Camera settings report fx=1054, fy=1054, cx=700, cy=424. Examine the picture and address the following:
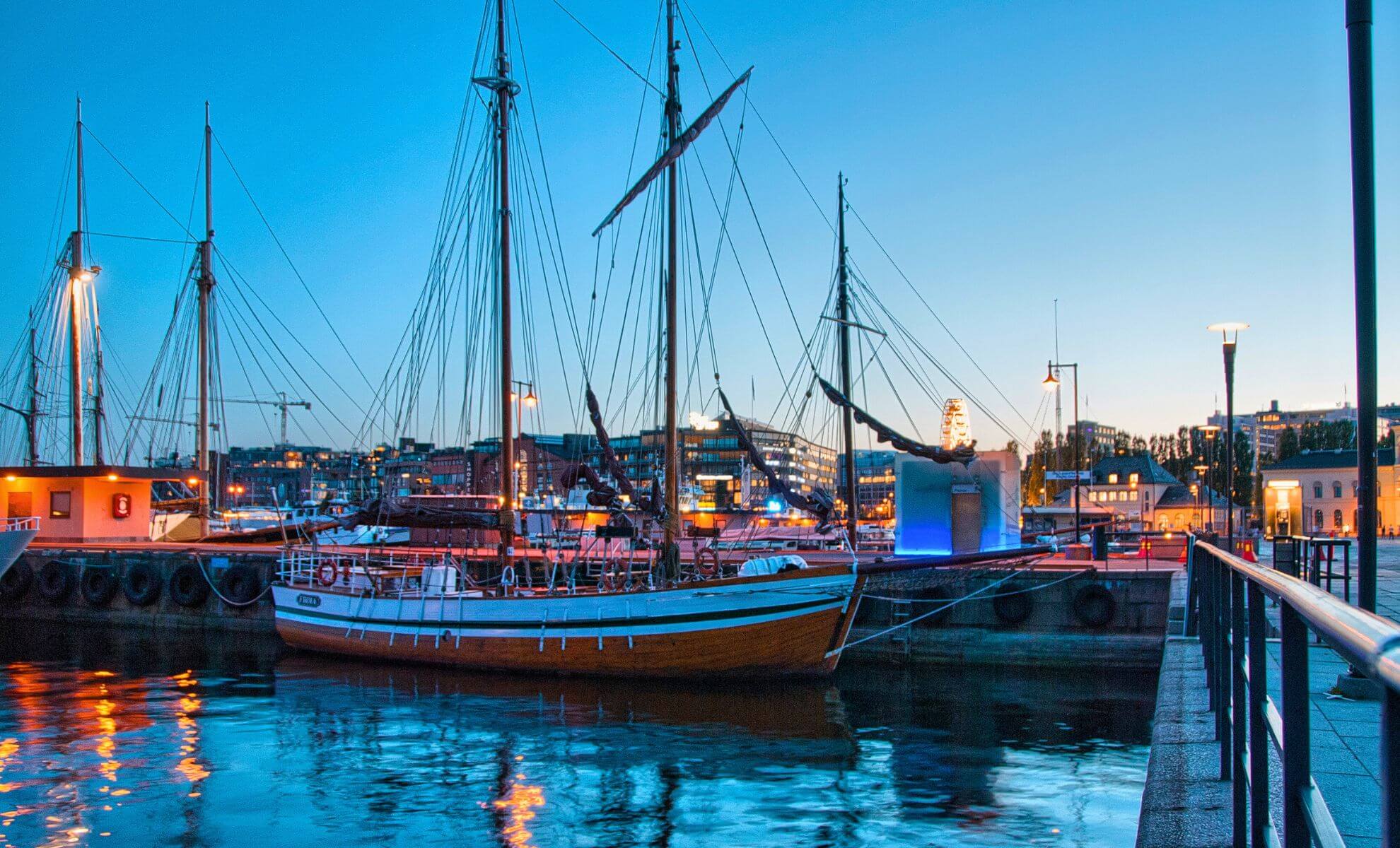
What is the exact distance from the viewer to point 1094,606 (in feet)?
91.7

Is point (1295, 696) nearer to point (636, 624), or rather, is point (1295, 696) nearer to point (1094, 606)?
point (636, 624)

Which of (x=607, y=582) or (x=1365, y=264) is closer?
(x=1365, y=264)

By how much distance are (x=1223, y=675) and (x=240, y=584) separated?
121ft

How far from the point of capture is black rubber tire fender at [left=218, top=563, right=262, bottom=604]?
3728 centimetres

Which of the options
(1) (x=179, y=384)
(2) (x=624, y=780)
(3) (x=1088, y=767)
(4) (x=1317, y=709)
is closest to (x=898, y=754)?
(3) (x=1088, y=767)

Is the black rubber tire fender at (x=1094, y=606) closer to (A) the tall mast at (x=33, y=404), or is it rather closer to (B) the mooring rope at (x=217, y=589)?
(B) the mooring rope at (x=217, y=589)

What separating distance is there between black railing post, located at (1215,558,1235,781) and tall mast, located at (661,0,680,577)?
19.0m

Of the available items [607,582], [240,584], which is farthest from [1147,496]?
[607,582]

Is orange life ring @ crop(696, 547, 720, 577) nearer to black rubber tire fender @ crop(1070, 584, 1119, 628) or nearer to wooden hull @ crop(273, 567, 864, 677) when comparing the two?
wooden hull @ crop(273, 567, 864, 677)

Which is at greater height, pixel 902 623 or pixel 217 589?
pixel 217 589

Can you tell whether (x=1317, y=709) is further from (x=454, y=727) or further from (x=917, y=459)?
(x=917, y=459)

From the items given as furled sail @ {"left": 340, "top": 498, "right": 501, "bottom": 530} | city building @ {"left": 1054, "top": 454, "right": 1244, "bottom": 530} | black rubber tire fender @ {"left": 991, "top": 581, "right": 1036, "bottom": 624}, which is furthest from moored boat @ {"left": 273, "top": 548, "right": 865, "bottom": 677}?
city building @ {"left": 1054, "top": 454, "right": 1244, "bottom": 530}

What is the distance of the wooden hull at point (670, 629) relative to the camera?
2433 cm

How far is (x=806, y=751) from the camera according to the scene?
18047mm
